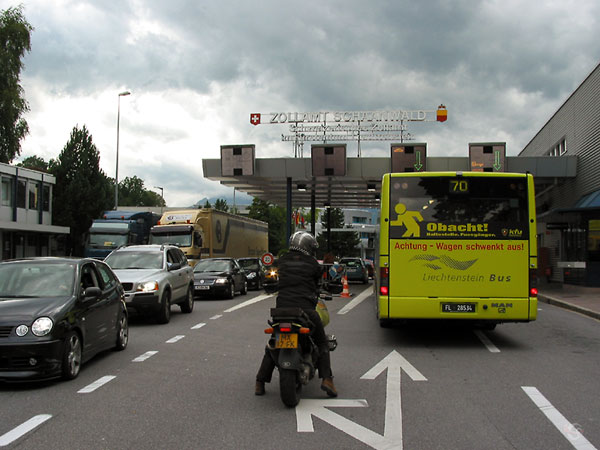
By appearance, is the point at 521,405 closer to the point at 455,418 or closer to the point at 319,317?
the point at 455,418

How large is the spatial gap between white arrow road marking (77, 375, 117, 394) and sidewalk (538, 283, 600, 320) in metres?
12.1

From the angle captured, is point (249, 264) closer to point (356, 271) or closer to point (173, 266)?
point (356, 271)

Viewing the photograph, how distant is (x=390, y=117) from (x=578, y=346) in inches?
1224

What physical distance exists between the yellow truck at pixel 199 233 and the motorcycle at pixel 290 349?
20.5 meters

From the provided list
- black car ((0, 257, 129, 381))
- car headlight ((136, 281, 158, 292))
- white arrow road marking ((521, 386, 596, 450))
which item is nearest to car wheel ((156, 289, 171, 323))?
car headlight ((136, 281, 158, 292))

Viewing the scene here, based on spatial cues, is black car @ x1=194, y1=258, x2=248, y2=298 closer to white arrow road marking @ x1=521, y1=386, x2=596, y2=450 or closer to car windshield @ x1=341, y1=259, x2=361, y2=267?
car windshield @ x1=341, y1=259, x2=361, y2=267

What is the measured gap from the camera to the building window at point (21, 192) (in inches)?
1661

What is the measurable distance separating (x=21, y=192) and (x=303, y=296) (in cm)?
4115

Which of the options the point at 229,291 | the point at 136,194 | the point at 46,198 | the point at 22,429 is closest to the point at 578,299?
the point at 229,291

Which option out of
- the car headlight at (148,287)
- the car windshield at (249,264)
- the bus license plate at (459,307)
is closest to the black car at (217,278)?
the car windshield at (249,264)

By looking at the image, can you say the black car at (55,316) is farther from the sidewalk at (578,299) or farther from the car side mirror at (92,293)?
the sidewalk at (578,299)

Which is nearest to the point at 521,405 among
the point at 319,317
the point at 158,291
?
the point at 319,317

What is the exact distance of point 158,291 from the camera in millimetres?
13086

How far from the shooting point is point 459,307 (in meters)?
9.59
